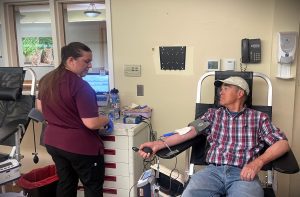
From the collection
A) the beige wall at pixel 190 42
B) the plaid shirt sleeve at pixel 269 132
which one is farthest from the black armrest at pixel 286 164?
the beige wall at pixel 190 42

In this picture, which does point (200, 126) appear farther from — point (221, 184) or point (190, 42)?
point (190, 42)

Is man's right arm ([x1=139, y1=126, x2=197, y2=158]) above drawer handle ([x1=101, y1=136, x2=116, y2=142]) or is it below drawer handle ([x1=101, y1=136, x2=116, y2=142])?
above

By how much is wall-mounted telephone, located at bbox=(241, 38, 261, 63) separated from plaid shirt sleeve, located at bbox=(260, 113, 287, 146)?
2.04ft

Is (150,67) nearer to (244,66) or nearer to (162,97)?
(162,97)

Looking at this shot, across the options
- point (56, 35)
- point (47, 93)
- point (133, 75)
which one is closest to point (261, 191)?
point (47, 93)

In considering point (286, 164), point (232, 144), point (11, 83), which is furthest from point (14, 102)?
point (286, 164)

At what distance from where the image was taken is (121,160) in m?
2.41

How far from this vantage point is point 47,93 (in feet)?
6.07

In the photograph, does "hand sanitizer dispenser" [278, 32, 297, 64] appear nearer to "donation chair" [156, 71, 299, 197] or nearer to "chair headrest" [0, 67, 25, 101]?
"donation chair" [156, 71, 299, 197]

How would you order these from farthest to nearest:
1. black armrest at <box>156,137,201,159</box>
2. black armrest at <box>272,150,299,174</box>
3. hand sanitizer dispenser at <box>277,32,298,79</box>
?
hand sanitizer dispenser at <box>277,32,298,79</box>
black armrest at <box>156,137,201,159</box>
black armrest at <box>272,150,299,174</box>

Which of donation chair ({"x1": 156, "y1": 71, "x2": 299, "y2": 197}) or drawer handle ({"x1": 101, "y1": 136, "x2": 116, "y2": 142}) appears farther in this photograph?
drawer handle ({"x1": 101, "y1": 136, "x2": 116, "y2": 142})

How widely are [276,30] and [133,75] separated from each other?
1259 millimetres

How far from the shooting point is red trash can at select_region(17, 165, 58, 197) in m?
2.34

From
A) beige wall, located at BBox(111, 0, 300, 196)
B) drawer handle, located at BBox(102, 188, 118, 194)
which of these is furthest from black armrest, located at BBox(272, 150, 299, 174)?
drawer handle, located at BBox(102, 188, 118, 194)
